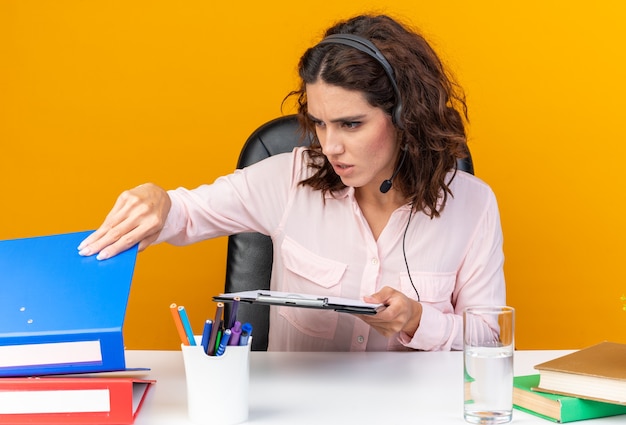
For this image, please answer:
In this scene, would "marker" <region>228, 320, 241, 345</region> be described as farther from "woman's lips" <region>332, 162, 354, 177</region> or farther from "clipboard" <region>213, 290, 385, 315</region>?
"woman's lips" <region>332, 162, 354, 177</region>

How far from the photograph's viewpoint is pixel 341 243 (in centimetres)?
180

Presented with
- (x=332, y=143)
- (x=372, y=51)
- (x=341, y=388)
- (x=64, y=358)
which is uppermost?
(x=372, y=51)

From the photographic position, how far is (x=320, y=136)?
1.67 metres

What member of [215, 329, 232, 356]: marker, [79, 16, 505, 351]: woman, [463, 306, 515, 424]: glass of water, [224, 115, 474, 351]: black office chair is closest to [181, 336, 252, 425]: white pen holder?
[215, 329, 232, 356]: marker

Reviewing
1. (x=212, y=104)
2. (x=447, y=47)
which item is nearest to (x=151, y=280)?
(x=212, y=104)

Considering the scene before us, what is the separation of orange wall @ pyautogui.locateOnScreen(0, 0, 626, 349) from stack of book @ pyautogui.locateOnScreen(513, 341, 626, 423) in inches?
54.9

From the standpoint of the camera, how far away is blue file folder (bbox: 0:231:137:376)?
3.63 ft

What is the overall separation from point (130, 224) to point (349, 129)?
0.43m

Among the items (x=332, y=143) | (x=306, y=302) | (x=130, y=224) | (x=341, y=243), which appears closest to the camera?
(x=306, y=302)

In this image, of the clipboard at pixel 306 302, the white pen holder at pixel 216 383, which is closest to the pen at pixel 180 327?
the white pen holder at pixel 216 383

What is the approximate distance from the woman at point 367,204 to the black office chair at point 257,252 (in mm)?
59

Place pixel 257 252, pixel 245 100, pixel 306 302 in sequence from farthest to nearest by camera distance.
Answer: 1. pixel 245 100
2. pixel 257 252
3. pixel 306 302

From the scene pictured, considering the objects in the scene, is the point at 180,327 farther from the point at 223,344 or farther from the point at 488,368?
the point at 488,368

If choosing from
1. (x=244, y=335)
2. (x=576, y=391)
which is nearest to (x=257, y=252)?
(x=244, y=335)
